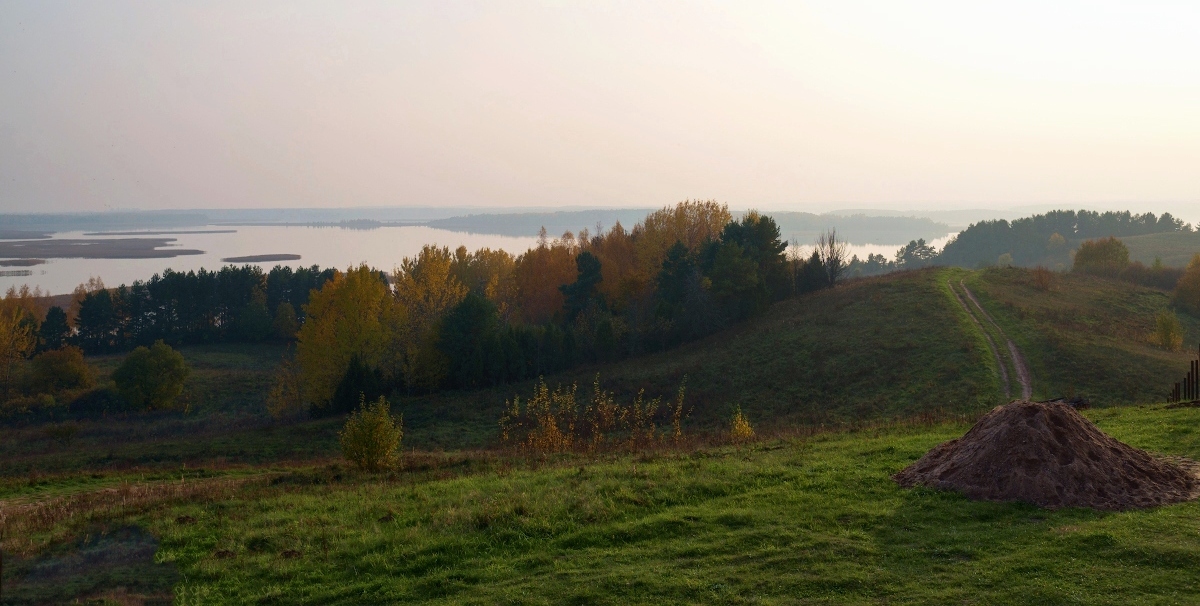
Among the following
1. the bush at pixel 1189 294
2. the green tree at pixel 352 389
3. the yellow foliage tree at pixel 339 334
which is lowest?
the green tree at pixel 352 389

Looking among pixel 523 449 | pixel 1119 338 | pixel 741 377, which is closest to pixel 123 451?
pixel 523 449

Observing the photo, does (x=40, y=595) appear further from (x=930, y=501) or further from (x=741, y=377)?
(x=741, y=377)

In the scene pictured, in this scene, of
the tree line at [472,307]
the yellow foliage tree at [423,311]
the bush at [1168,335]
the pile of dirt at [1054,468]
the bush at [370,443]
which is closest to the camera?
the pile of dirt at [1054,468]

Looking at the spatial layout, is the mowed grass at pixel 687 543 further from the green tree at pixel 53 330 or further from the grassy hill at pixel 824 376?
the green tree at pixel 53 330

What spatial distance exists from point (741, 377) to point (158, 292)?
73.9 metres

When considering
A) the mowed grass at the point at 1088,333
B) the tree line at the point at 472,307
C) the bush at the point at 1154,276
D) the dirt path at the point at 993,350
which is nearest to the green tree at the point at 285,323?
the tree line at the point at 472,307

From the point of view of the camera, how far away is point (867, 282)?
63.8 meters

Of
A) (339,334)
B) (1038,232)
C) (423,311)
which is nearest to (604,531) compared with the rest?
(339,334)

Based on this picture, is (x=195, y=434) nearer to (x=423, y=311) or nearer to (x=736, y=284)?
(x=423, y=311)

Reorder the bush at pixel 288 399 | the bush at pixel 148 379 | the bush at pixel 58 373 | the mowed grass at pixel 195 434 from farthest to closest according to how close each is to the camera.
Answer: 1. the bush at pixel 58 373
2. the bush at pixel 148 379
3. the bush at pixel 288 399
4. the mowed grass at pixel 195 434

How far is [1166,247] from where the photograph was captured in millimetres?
130500

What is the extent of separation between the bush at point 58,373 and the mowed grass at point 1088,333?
2691 inches

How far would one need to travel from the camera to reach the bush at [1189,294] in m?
55.0

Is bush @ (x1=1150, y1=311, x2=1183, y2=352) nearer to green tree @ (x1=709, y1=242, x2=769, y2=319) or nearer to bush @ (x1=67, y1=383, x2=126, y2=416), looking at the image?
green tree @ (x1=709, y1=242, x2=769, y2=319)
